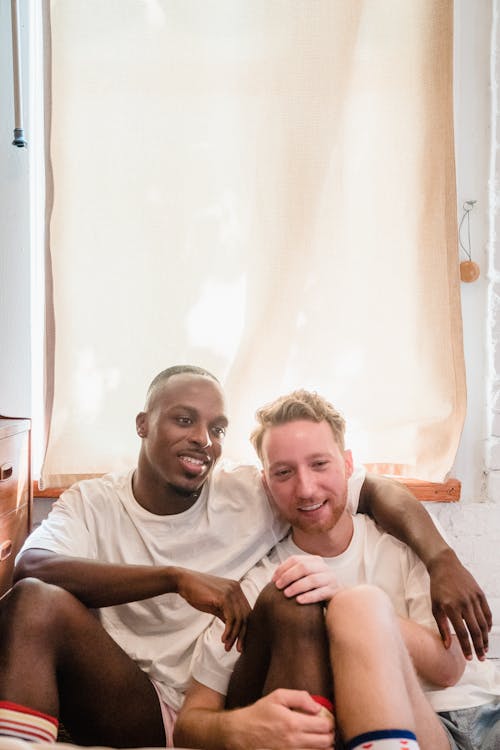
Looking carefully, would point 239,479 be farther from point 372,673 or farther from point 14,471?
point 372,673

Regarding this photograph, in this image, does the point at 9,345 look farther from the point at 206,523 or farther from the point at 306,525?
the point at 306,525

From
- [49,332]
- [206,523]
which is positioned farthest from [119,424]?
[206,523]

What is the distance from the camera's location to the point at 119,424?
75.9 inches

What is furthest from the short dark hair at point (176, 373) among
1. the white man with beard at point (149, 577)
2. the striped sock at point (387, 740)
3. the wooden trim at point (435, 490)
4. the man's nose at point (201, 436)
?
the striped sock at point (387, 740)

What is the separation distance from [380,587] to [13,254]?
126cm

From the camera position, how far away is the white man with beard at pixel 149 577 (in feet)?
3.98

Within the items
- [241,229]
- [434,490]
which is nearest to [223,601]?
[434,490]

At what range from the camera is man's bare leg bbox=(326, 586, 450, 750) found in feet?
3.30

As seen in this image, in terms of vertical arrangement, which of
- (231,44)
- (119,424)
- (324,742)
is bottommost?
(324,742)

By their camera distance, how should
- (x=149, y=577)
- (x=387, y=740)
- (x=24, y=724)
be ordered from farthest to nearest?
(x=149, y=577), (x=24, y=724), (x=387, y=740)

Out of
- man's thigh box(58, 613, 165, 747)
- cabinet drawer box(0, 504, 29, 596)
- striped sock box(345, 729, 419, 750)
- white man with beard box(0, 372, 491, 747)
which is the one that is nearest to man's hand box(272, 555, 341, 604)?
white man with beard box(0, 372, 491, 747)

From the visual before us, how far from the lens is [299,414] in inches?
58.3

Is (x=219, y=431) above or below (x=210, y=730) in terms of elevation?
above

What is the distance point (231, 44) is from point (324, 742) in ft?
5.32
